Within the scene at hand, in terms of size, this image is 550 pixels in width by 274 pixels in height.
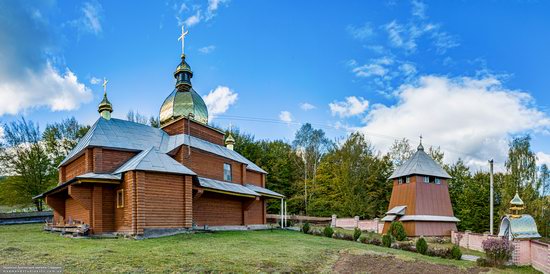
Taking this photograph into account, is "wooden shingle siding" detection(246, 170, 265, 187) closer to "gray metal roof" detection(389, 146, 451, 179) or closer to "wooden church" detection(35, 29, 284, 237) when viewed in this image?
"wooden church" detection(35, 29, 284, 237)

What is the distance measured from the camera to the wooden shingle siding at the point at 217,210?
65.0ft

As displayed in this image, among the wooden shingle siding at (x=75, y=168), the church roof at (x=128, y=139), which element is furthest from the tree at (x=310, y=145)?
the wooden shingle siding at (x=75, y=168)

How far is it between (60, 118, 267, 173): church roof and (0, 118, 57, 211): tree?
12231 millimetres

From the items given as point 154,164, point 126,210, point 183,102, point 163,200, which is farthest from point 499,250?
point 183,102

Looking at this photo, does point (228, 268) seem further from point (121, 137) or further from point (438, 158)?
point (438, 158)

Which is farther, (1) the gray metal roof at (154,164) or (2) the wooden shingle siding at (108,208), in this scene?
→ (2) the wooden shingle siding at (108,208)

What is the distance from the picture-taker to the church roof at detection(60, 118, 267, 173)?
733 inches

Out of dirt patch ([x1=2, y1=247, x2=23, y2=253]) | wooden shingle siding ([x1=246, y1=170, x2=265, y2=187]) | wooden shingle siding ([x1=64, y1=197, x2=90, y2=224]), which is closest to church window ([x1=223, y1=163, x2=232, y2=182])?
wooden shingle siding ([x1=246, y1=170, x2=265, y2=187])

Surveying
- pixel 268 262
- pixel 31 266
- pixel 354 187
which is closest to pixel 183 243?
pixel 268 262

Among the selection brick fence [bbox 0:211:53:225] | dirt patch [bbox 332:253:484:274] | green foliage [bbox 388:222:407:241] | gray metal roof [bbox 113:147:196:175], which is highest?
gray metal roof [bbox 113:147:196:175]

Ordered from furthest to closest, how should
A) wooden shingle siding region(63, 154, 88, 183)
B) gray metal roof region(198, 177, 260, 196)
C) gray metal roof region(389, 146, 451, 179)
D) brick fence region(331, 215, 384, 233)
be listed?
brick fence region(331, 215, 384, 233) → gray metal roof region(389, 146, 451, 179) → gray metal roof region(198, 177, 260, 196) → wooden shingle siding region(63, 154, 88, 183)

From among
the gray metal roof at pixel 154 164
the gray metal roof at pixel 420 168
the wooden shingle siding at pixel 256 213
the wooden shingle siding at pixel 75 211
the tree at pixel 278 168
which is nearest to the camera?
the gray metal roof at pixel 154 164

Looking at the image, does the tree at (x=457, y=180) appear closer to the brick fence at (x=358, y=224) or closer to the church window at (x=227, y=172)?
the brick fence at (x=358, y=224)

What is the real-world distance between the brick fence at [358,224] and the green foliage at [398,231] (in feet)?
13.5
